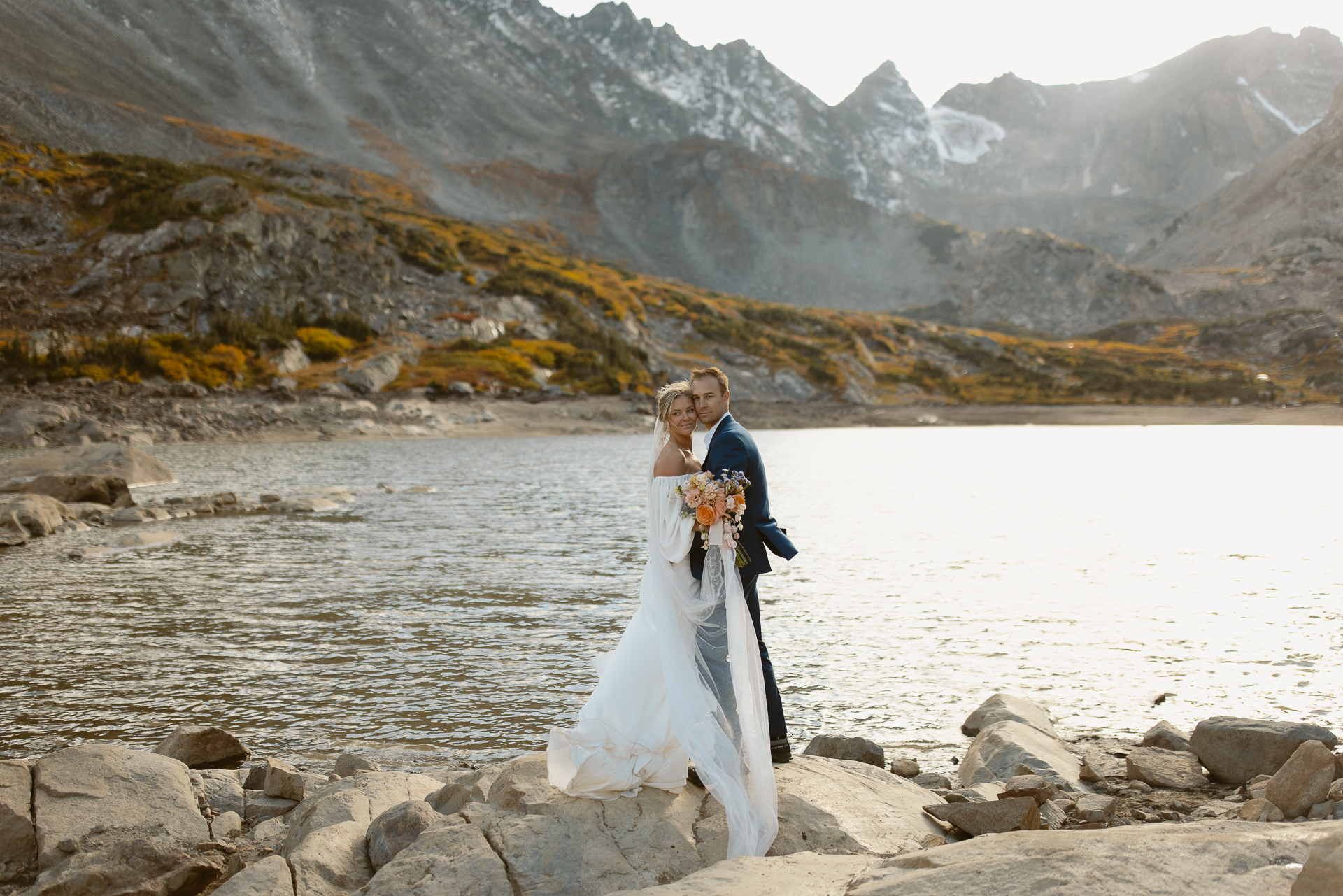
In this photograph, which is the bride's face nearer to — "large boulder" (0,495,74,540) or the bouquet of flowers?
the bouquet of flowers

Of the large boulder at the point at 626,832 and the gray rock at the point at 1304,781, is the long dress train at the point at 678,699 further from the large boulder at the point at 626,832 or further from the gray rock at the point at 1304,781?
the gray rock at the point at 1304,781

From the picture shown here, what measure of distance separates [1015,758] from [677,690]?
350 cm

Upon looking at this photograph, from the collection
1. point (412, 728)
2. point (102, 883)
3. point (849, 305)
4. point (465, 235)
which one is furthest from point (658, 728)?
point (849, 305)

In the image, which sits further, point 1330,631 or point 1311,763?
point 1330,631

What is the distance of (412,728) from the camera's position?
896 centimetres

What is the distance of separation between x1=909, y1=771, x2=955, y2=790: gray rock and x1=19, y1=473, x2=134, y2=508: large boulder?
26.1 meters

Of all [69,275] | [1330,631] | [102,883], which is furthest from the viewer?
[69,275]

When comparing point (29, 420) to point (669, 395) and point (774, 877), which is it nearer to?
point (669, 395)

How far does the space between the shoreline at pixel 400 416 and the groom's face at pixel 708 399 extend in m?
49.5

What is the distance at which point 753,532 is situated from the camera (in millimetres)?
6277

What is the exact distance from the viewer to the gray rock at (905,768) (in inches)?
295

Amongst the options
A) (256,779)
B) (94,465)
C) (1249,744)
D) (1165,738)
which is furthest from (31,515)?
(1249,744)

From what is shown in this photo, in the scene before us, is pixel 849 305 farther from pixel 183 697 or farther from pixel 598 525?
pixel 183 697

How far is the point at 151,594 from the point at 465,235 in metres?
109
